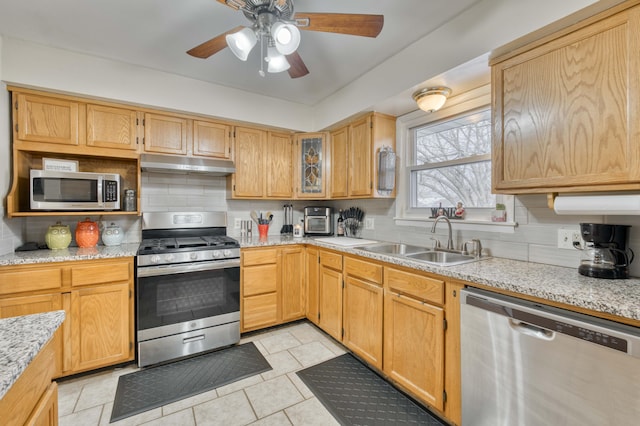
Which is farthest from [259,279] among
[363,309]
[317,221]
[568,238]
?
[568,238]

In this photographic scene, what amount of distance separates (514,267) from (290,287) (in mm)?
1976

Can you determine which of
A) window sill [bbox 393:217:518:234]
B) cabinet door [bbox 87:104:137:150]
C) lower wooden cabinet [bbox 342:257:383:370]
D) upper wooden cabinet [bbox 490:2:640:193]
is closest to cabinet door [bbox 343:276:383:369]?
lower wooden cabinet [bbox 342:257:383:370]

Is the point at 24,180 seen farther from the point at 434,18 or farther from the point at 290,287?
the point at 434,18

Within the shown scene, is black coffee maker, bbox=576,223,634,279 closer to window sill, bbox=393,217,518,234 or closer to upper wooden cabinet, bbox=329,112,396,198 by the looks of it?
window sill, bbox=393,217,518,234

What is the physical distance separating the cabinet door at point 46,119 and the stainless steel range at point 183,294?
2.90 ft

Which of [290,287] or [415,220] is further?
[290,287]

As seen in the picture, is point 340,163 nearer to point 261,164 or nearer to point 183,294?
point 261,164

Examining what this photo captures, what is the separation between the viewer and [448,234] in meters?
2.24

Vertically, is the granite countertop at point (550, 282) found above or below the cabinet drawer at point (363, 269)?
above

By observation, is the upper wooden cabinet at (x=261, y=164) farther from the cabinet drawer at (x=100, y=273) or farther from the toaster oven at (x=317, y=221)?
the cabinet drawer at (x=100, y=273)

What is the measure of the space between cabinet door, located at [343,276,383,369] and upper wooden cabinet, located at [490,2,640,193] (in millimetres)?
1105

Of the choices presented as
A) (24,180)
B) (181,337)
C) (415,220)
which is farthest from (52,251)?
(415,220)

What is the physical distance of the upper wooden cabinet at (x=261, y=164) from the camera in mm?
3016

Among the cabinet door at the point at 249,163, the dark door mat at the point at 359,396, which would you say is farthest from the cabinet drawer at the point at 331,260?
the cabinet door at the point at 249,163
